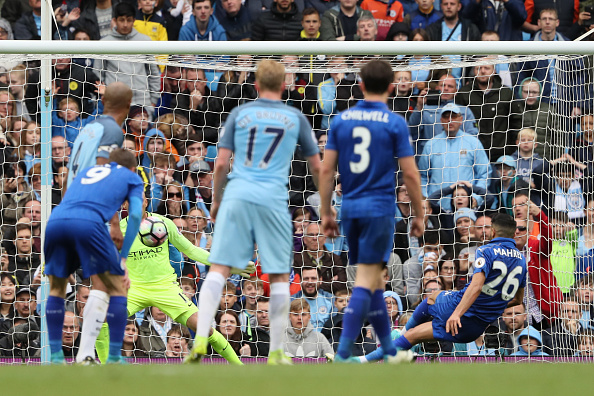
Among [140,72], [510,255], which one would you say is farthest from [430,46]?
[140,72]

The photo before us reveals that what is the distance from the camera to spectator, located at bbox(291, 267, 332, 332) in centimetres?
1068

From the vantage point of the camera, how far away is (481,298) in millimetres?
9000

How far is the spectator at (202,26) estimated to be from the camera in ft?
40.4

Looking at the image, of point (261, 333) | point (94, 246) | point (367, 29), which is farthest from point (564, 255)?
point (94, 246)

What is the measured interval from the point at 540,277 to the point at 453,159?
1.72 metres

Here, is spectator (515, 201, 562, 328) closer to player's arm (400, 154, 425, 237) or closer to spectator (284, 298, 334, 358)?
spectator (284, 298, 334, 358)

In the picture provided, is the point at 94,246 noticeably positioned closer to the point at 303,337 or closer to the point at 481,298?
the point at 481,298

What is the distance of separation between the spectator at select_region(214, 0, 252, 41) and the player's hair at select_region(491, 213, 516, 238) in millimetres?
4968

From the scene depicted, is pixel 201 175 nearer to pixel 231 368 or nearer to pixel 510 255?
pixel 510 255

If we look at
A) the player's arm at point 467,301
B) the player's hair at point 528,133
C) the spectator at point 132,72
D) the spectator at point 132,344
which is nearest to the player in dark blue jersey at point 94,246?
the player's arm at point 467,301

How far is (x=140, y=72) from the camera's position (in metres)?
11.7

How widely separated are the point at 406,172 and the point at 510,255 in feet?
9.27

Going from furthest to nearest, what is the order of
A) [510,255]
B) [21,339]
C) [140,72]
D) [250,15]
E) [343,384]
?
[250,15] < [140,72] < [21,339] < [510,255] < [343,384]

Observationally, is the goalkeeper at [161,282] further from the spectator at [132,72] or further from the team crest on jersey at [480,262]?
the team crest on jersey at [480,262]
